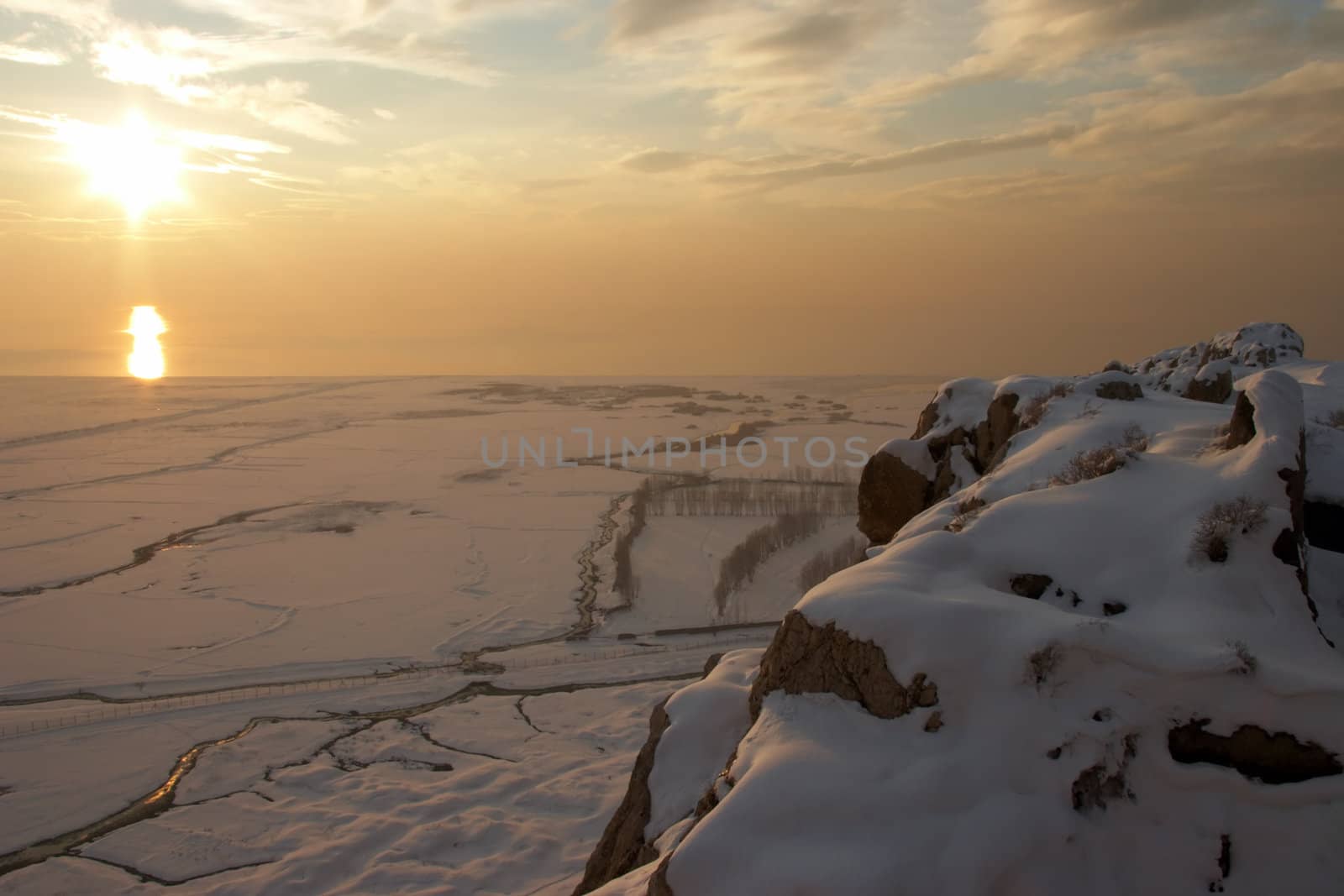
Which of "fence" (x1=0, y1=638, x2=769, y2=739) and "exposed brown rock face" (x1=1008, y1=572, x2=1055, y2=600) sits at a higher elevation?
"exposed brown rock face" (x1=1008, y1=572, x2=1055, y2=600)

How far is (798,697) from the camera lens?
6719mm

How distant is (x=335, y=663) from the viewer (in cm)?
2009

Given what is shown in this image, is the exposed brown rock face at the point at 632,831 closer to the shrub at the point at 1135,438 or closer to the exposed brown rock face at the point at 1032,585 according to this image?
the exposed brown rock face at the point at 1032,585

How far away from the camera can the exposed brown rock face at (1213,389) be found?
1448cm

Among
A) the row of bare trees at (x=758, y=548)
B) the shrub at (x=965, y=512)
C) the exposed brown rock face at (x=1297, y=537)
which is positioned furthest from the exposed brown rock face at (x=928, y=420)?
the row of bare trees at (x=758, y=548)

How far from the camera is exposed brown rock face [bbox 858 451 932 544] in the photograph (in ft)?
44.8

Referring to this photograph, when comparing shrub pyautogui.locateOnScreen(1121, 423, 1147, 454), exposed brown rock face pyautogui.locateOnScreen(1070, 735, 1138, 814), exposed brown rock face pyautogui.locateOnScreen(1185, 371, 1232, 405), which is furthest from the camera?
exposed brown rock face pyautogui.locateOnScreen(1185, 371, 1232, 405)

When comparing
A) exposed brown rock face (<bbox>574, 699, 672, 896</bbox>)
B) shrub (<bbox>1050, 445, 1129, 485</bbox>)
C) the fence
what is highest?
shrub (<bbox>1050, 445, 1129, 485</bbox>)

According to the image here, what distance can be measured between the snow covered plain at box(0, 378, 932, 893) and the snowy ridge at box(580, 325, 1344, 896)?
665cm

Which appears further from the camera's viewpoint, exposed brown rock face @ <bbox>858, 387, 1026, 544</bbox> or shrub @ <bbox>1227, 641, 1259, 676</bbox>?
exposed brown rock face @ <bbox>858, 387, 1026, 544</bbox>

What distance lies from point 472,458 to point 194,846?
39.7 metres

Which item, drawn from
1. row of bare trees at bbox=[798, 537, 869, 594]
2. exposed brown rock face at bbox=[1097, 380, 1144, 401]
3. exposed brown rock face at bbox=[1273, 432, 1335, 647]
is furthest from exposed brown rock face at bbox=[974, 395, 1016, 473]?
row of bare trees at bbox=[798, 537, 869, 594]

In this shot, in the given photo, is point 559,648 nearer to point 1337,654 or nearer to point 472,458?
point 1337,654

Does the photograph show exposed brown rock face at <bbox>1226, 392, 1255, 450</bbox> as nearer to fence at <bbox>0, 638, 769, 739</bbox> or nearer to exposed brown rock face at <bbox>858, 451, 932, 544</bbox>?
exposed brown rock face at <bbox>858, 451, 932, 544</bbox>
